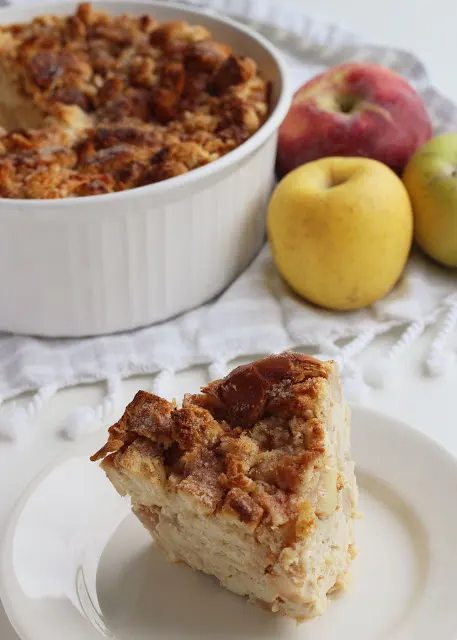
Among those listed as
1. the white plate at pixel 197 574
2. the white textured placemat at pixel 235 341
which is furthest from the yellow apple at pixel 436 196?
the white plate at pixel 197 574

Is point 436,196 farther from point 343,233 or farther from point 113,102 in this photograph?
point 113,102

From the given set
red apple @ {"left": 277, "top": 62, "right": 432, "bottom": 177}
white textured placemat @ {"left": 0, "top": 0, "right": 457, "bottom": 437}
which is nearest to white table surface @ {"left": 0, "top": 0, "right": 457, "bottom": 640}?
white textured placemat @ {"left": 0, "top": 0, "right": 457, "bottom": 437}

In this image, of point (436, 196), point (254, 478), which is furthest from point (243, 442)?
point (436, 196)

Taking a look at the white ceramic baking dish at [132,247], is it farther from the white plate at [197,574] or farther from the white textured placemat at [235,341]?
the white plate at [197,574]

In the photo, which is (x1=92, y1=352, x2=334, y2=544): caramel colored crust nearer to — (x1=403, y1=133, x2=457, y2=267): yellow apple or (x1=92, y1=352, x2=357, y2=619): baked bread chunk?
(x1=92, y1=352, x2=357, y2=619): baked bread chunk

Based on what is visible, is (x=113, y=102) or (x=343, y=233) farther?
(x=113, y=102)

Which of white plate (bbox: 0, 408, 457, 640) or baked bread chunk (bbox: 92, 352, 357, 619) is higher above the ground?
baked bread chunk (bbox: 92, 352, 357, 619)
